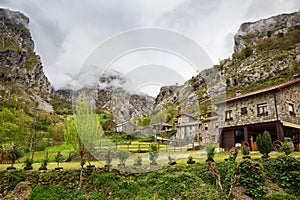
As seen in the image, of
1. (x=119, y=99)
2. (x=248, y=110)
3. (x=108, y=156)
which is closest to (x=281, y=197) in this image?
(x=119, y=99)

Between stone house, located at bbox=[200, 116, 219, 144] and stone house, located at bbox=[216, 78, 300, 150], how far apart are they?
9.80ft

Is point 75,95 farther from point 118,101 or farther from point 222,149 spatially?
point 222,149

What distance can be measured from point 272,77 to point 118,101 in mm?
47792

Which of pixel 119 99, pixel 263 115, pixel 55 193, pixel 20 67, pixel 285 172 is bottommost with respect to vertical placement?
pixel 55 193

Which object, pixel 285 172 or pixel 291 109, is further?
pixel 291 109

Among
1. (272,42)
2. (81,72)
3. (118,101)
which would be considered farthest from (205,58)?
(272,42)

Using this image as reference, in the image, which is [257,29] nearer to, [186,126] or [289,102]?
[289,102]

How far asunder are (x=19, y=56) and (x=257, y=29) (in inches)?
4768

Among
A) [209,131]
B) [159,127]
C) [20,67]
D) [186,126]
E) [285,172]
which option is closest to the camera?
[285,172]

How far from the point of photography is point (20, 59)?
120 m

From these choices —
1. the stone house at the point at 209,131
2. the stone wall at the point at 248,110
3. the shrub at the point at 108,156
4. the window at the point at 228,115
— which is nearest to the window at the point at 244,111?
the stone wall at the point at 248,110

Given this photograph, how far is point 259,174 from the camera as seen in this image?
Result: 10719 millimetres

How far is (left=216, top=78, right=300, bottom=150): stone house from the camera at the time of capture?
60.2ft

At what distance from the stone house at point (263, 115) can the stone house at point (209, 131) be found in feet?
9.80
